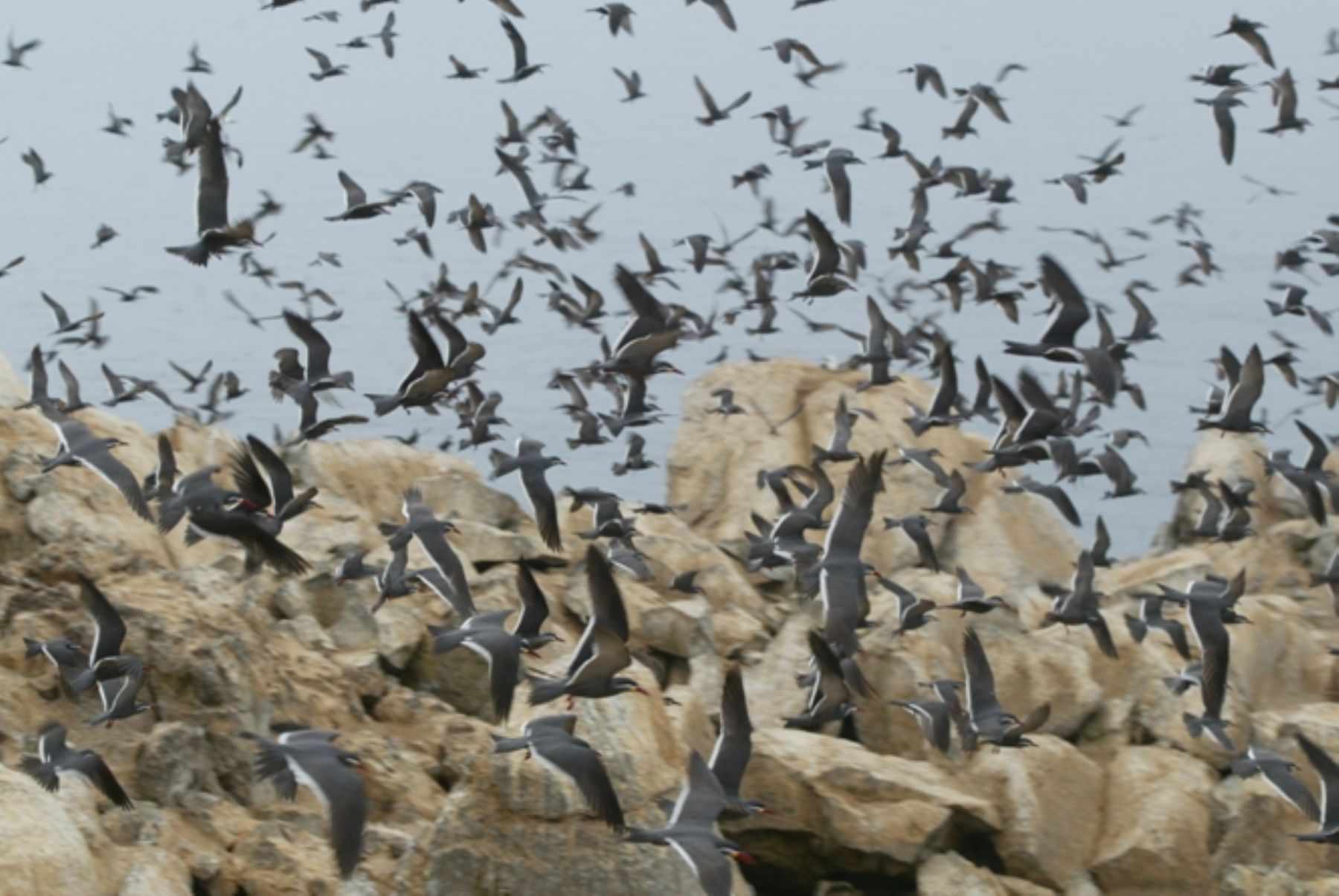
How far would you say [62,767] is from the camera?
1276 centimetres

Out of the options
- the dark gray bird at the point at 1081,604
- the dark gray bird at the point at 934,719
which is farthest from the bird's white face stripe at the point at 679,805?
the dark gray bird at the point at 1081,604

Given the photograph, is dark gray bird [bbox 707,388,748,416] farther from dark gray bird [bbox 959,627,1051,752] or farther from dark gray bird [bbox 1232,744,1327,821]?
dark gray bird [bbox 1232,744,1327,821]

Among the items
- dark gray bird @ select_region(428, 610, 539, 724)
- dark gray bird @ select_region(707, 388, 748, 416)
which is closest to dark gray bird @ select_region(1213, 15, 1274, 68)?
dark gray bird @ select_region(707, 388, 748, 416)

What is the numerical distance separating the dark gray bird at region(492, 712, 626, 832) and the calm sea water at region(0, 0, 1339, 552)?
3266 cm

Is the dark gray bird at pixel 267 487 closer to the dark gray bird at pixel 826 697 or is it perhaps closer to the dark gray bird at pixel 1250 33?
the dark gray bird at pixel 826 697

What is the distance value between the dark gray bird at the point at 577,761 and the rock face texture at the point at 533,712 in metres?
0.93

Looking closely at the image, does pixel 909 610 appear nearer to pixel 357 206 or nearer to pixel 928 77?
pixel 357 206

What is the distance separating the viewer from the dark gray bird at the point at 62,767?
41.8 ft

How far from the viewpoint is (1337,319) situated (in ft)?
278

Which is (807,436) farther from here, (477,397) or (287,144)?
(287,144)

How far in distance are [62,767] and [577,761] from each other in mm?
3503

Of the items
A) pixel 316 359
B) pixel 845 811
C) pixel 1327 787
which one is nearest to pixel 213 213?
pixel 316 359

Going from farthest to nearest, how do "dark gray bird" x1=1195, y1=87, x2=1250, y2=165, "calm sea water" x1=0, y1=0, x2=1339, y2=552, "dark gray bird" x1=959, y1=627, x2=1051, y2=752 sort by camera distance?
"calm sea water" x1=0, y1=0, x2=1339, y2=552 < "dark gray bird" x1=1195, y1=87, x2=1250, y2=165 < "dark gray bird" x1=959, y1=627, x2=1051, y2=752

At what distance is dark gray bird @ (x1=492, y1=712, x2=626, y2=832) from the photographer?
12.8 meters
